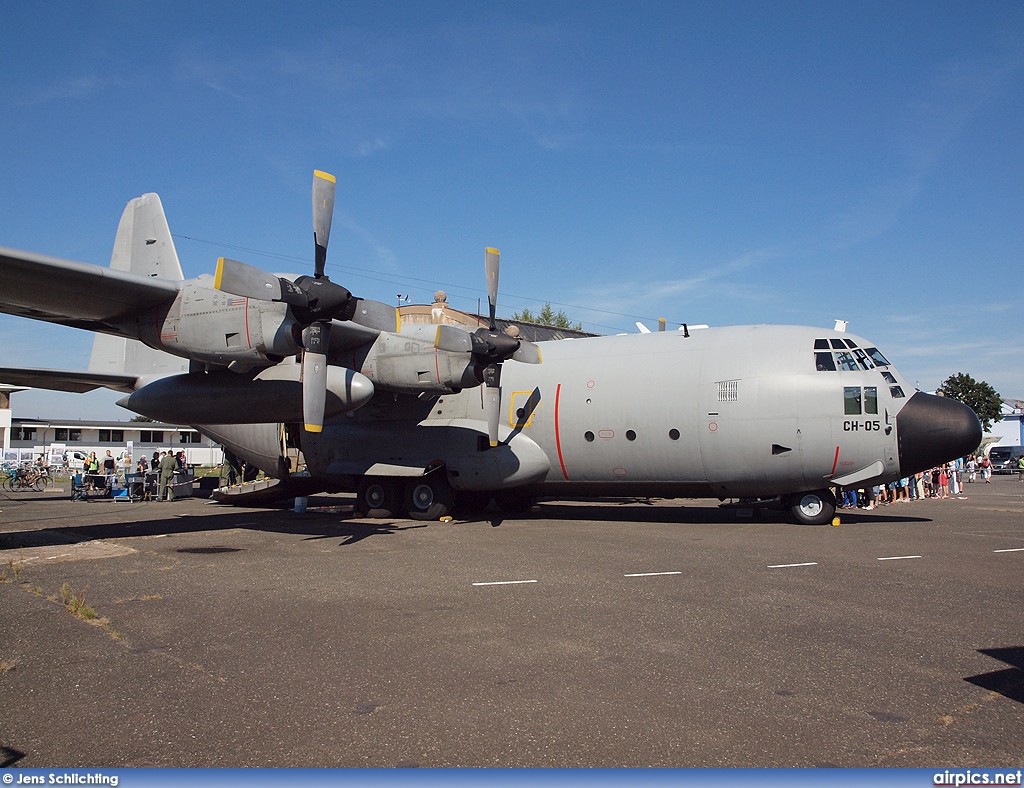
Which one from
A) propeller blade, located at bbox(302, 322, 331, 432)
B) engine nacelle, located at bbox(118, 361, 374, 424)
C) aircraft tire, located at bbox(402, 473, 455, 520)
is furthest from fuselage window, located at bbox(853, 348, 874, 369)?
propeller blade, located at bbox(302, 322, 331, 432)

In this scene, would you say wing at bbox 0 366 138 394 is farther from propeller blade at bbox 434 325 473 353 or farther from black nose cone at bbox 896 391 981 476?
black nose cone at bbox 896 391 981 476

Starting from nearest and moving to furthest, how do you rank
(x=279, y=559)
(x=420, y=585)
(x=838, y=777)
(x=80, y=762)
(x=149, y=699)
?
(x=838, y=777)
(x=80, y=762)
(x=149, y=699)
(x=420, y=585)
(x=279, y=559)

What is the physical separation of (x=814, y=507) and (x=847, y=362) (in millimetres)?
3142

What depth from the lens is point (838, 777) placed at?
2592 millimetres

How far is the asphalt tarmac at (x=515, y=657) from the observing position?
3.97 metres

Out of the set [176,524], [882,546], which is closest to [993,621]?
[882,546]

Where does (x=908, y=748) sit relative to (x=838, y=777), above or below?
below

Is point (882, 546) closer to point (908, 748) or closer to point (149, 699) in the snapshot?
point (908, 748)

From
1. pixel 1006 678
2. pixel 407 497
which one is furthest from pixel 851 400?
pixel 407 497

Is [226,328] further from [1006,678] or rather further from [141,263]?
[1006,678]

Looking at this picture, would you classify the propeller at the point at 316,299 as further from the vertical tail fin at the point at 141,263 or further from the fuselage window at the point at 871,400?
the fuselage window at the point at 871,400

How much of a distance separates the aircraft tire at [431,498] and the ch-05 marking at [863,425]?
8.49 meters

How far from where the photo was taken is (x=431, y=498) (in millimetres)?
16734

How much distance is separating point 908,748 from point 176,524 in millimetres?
15175
